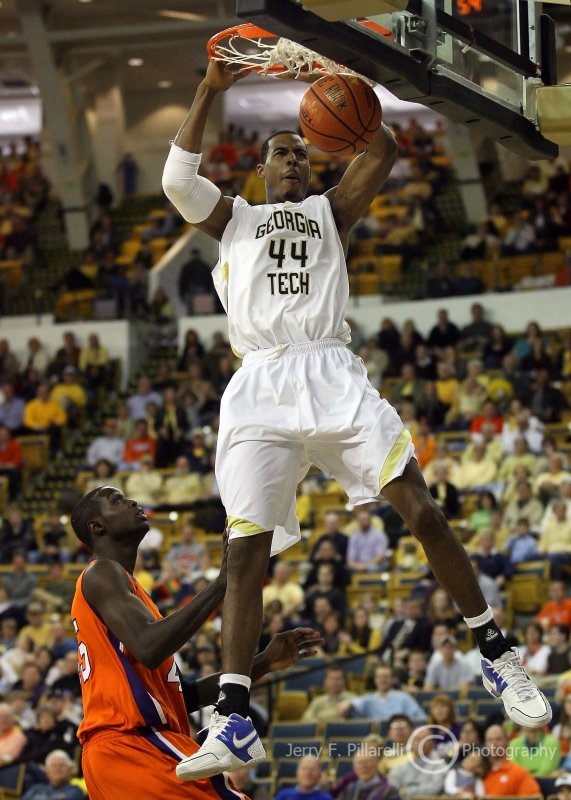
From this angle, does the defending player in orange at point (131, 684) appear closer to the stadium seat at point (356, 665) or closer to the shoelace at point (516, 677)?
the shoelace at point (516, 677)

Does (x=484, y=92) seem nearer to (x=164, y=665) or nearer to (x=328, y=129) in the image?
(x=328, y=129)

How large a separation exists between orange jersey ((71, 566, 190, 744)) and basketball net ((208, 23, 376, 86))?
1945 mm

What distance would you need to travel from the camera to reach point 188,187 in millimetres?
5254

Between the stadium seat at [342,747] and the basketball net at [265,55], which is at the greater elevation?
the basketball net at [265,55]

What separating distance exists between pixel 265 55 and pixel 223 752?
242 centimetres

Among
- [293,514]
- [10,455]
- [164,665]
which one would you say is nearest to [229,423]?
[293,514]

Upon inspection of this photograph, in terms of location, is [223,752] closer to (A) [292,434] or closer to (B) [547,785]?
(A) [292,434]

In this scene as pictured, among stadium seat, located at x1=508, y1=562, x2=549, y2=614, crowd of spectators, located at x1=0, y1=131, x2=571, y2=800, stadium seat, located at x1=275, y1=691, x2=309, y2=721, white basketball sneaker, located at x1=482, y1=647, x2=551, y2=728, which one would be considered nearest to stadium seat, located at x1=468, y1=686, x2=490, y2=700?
crowd of spectators, located at x1=0, y1=131, x2=571, y2=800

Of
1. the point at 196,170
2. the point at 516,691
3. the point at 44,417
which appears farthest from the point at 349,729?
the point at 44,417

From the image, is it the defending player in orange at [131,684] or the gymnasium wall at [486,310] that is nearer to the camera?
the defending player in orange at [131,684]

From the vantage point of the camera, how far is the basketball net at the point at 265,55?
201 inches

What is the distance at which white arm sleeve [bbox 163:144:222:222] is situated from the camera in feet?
17.1

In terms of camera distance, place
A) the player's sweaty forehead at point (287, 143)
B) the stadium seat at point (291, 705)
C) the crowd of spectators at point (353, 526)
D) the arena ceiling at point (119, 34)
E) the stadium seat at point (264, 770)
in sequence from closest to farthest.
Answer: the player's sweaty forehead at point (287, 143) < the stadium seat at point (264, 770) < the crowd of spectators at point (353, 526) < the stadium seat at point (291, 705) < the arena ceiling at point (119, 34)

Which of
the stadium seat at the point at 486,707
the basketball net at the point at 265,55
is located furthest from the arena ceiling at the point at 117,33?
the basketball net at the point at 265,55
